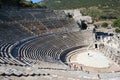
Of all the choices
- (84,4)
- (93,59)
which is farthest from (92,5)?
(93,59)

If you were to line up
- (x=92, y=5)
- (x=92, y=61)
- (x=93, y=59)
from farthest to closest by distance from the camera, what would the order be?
(x=92, y=5) < (x=93, y=59) < (x=92, y=61)

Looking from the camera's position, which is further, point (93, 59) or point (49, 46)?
point (49, 46)

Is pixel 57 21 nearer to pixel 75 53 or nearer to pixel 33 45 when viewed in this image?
pixel 75 53

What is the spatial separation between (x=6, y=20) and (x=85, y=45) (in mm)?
18194

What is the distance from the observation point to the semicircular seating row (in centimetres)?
3738

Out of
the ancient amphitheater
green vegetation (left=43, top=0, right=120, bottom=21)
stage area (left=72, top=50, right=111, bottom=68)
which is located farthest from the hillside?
stage area (left=72, top=50, right=111, bottom=68)

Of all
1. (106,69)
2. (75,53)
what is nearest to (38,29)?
(75,53)

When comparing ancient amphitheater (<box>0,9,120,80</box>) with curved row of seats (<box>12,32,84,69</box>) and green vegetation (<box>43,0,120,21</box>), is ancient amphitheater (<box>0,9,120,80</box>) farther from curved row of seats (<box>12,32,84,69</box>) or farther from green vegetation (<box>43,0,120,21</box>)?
green vegetation (<box>43,0,120,21</box>)

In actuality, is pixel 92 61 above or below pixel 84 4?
below

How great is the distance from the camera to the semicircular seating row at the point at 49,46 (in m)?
37.4

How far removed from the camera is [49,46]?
4706cm

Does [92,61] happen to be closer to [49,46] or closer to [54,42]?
[49,46]

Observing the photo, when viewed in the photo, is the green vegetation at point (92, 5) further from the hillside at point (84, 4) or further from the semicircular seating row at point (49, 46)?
the semicircular seating row at point (49, 46)

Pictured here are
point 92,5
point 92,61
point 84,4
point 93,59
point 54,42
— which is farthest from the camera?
point 84,4
